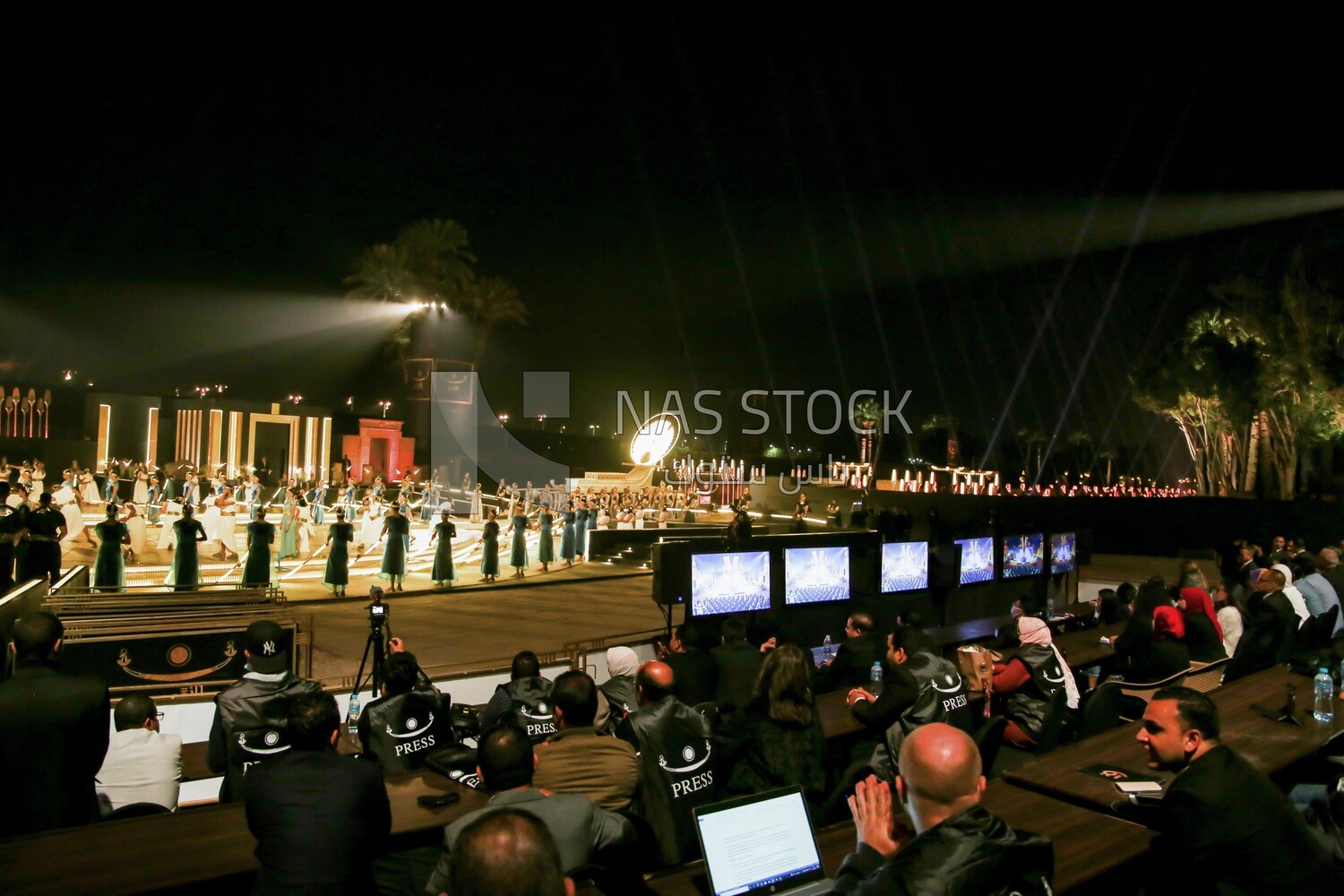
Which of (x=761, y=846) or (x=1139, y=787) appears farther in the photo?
(x=1139, y=787)

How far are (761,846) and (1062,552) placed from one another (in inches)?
426

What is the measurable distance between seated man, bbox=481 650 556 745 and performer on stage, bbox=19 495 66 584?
10154 millimetres

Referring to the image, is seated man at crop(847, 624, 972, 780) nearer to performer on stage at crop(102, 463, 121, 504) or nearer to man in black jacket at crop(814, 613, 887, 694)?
A: man in black jacket at crop(814, 613, 887, 694)

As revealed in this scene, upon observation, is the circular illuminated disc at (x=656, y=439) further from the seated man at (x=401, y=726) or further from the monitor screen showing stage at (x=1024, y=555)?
the seated man at (x=401, y=726)

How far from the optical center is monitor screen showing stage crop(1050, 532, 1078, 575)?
39.1 ft

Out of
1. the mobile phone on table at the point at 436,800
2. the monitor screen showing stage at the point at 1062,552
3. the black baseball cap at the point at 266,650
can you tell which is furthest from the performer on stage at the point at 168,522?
the monitor screen showing stage at the point at 1062,552

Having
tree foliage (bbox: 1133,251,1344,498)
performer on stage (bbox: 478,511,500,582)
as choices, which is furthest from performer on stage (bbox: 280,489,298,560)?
tree foliage (bbox: 1133,251,1344,498)

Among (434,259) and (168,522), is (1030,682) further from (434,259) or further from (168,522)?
(434,259)

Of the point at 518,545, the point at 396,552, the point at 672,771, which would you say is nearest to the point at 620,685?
the point at 672,771

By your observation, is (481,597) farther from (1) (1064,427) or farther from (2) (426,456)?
(1) (1064,427)

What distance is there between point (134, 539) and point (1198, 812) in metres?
20.0

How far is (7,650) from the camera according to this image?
671 centimetres

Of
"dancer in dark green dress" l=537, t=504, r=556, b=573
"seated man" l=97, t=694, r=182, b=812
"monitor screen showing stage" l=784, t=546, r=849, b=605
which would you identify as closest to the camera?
"seated man" l=97, t=694, r=182, b=812

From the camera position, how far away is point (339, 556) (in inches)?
605
